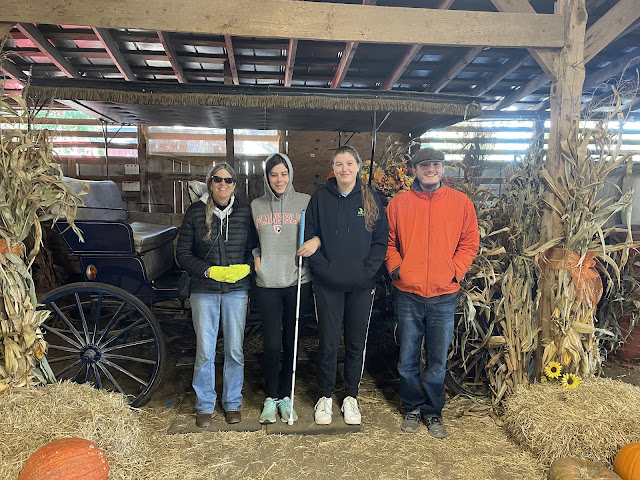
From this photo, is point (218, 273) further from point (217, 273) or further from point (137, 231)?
point (137, 231)

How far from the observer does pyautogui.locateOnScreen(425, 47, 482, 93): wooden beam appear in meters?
A: 5.12

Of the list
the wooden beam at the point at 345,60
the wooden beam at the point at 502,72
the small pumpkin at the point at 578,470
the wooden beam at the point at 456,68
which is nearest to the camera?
the small pumpkin at the point at 578,470

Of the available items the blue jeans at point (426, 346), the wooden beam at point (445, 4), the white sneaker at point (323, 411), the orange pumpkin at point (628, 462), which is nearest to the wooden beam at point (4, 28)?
the blue jeans at point (426, 346)

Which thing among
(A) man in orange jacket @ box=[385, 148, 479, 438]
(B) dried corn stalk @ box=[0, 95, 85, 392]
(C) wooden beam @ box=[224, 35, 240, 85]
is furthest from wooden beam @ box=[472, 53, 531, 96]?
(B) dried corn stalk @ box=[0, 95, 85, 392]

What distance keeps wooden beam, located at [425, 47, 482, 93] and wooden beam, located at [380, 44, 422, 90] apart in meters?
0.62

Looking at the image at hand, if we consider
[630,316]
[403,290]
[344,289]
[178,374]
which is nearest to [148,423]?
[178,374]

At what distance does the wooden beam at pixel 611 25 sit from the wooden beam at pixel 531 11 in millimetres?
272

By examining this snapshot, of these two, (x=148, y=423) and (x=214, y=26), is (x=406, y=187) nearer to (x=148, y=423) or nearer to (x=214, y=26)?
(x=214, y=26)

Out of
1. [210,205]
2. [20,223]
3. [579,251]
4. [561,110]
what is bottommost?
[579,251]

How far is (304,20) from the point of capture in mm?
3082

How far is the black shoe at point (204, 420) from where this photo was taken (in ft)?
10.1

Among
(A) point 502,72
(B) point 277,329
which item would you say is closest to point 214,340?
(B) point 277,329

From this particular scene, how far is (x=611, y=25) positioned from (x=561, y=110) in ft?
2.44

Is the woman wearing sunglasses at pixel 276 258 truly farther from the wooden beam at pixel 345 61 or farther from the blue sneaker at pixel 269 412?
the wooden beam at pixel 345 61
